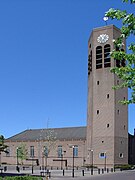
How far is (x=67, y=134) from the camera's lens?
92.1 meters

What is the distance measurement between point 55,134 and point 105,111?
24132mm

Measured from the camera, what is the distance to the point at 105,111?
2908 inches

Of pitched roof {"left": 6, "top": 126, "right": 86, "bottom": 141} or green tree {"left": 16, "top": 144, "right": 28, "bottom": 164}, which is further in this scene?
green tree {"left": 16, "top": 144, "right": 28, "bottom": 164}

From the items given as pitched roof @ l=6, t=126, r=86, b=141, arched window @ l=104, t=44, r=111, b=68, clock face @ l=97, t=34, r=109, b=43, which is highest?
clock face @ l=97, t=34, r=109, b=43

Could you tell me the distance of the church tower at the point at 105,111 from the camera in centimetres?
7294

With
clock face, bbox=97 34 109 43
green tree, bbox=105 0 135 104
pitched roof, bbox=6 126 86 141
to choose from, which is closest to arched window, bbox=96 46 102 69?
clock face, bbox=97 34 109 43

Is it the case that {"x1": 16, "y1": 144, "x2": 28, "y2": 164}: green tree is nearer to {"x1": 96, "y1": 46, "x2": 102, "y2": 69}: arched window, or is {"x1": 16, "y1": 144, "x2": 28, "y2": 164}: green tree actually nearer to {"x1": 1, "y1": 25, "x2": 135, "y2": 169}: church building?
{"x1": 1, "y1": 25, "x2": 135, "y2": 169}: church building

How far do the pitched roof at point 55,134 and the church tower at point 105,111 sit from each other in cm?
1050

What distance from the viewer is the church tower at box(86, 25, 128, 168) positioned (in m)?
72.9

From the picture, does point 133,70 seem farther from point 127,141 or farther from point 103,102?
point 127,141

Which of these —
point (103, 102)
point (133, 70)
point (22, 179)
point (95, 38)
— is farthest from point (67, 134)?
point (133, 70)

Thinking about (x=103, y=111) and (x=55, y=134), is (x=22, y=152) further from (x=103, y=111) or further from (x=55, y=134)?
(x=103, y=111)

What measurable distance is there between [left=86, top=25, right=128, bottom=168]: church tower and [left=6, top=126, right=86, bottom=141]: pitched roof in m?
10.5

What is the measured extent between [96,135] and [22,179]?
51201 millimetres
